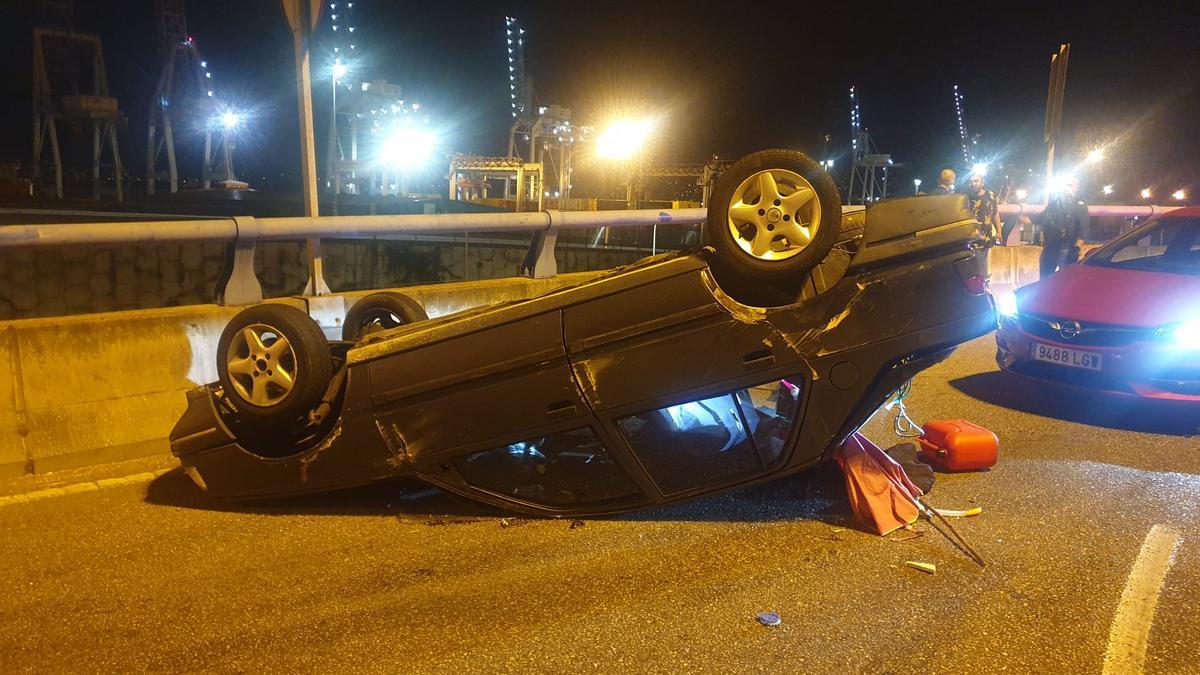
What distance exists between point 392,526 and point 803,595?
1.94 m

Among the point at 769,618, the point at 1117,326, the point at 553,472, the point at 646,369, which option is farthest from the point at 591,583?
the point at 1117,326

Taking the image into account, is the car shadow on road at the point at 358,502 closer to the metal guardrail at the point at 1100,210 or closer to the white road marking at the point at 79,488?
the white road marking at the point at 79,488

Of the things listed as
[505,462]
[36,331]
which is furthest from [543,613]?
[36,331]

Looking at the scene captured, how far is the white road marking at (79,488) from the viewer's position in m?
4.23

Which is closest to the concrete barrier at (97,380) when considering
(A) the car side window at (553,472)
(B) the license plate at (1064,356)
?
(A) the car side window at (553,472)

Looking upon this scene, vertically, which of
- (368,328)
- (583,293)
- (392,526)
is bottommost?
(392,526)

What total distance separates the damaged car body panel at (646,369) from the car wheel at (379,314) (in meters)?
1.17

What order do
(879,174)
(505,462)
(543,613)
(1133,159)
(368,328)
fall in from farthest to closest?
(879,174)
(1133,159)
(368,328)
(505,462)
(543,613)

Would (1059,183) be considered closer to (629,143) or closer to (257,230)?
(257,230)

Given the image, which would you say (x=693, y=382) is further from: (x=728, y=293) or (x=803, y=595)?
(x=803, y=595)

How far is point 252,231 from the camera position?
527 centimetres

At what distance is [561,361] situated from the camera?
3715 millimetres

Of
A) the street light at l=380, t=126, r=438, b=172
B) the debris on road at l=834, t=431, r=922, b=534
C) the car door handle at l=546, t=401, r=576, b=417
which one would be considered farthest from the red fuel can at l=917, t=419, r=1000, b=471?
the street light at l=380, t=126, r=438, b=172

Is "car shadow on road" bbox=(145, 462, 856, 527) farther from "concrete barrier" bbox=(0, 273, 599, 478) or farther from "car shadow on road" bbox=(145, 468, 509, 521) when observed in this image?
"concrete barrier" bbox=(0, 273, 599, 478)
